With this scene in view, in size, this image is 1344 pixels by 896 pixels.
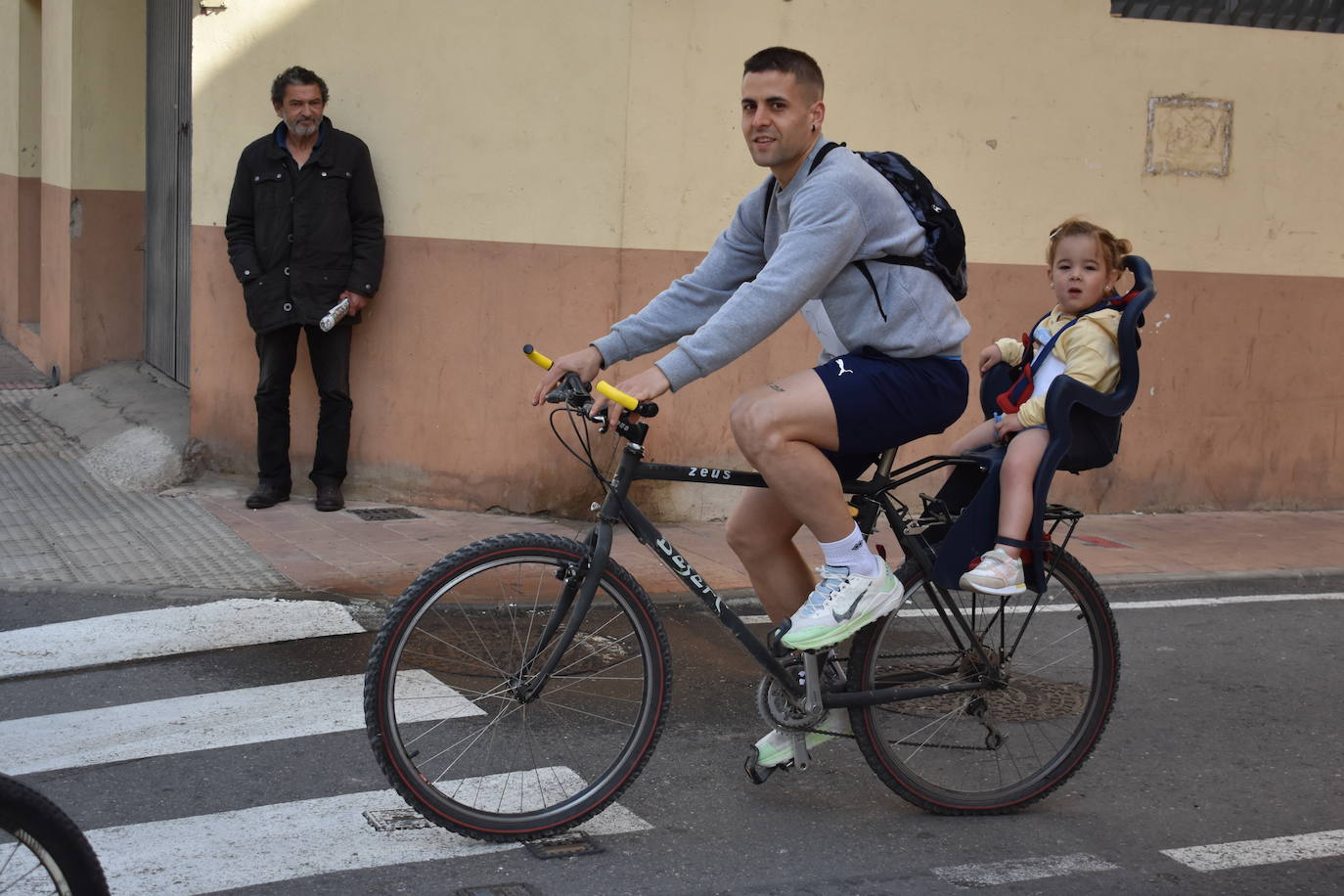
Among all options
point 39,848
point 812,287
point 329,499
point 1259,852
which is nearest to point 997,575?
point 812,287

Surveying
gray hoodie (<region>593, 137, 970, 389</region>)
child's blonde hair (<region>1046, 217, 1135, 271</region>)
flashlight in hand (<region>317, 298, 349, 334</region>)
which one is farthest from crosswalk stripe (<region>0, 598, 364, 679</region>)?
child's blonde hair (<region>1046, 217, 1135, 271</region>)

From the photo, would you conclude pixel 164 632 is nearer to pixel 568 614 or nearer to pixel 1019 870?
pixel 568 614

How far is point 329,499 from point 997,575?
494cm

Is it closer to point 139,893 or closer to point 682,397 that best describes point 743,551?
point 139,893

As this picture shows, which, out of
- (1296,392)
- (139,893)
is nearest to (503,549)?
(139,893)

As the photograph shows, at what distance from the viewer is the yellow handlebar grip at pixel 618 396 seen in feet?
12.4

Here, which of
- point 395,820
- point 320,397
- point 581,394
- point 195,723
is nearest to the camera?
point 581,394

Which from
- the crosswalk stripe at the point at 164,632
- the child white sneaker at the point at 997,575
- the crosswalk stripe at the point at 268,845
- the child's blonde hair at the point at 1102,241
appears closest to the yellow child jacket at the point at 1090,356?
the child's blonde hair at the point at 1102,241

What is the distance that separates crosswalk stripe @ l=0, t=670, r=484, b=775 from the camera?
15.3 ft

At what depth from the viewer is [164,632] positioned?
612 centimetres

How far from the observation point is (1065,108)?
9273mm

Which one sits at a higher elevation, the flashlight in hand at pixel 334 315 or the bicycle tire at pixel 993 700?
the flashlight in hand at pixel 334 315

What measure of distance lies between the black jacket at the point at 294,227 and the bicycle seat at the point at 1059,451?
4753 mm

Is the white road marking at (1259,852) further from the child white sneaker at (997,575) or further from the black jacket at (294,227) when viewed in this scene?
the black jacket at (294,227)
